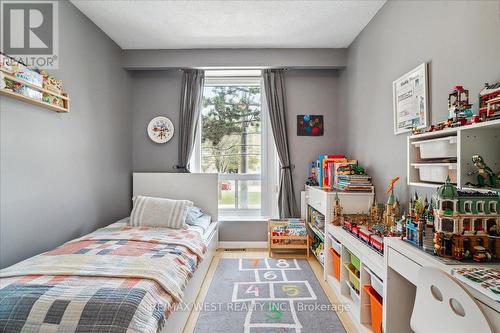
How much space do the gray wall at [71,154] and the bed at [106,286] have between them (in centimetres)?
28

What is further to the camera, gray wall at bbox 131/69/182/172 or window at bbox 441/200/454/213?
gray wall at bbox 131/69/182/172

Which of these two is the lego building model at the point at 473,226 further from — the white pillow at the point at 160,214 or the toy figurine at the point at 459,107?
the white pillow at the point at 160,214

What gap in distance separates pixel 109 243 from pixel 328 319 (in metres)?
1.82

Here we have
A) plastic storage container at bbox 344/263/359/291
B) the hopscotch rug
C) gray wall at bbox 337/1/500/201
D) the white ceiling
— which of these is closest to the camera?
gray wall at bbox 337/1/500/201

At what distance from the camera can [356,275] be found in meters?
2.04

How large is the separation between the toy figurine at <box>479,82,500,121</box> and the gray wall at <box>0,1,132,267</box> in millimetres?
2707

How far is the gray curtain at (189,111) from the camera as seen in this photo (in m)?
3.60

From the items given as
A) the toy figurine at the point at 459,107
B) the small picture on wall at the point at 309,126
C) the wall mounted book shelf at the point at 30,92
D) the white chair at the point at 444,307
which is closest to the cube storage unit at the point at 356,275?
the white chair at the point at 444,307

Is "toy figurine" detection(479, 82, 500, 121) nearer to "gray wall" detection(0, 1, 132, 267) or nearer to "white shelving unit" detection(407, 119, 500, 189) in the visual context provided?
"white shelving unit" detection(407, 119, 500, 189)

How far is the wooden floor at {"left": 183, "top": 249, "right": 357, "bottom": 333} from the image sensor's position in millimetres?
1966

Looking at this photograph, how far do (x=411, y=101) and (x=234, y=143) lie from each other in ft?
7.60

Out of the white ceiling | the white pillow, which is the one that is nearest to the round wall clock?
the white ceiling

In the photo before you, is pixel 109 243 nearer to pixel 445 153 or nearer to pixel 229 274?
pixel 229 274

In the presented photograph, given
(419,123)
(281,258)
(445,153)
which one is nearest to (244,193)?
(281,258)
